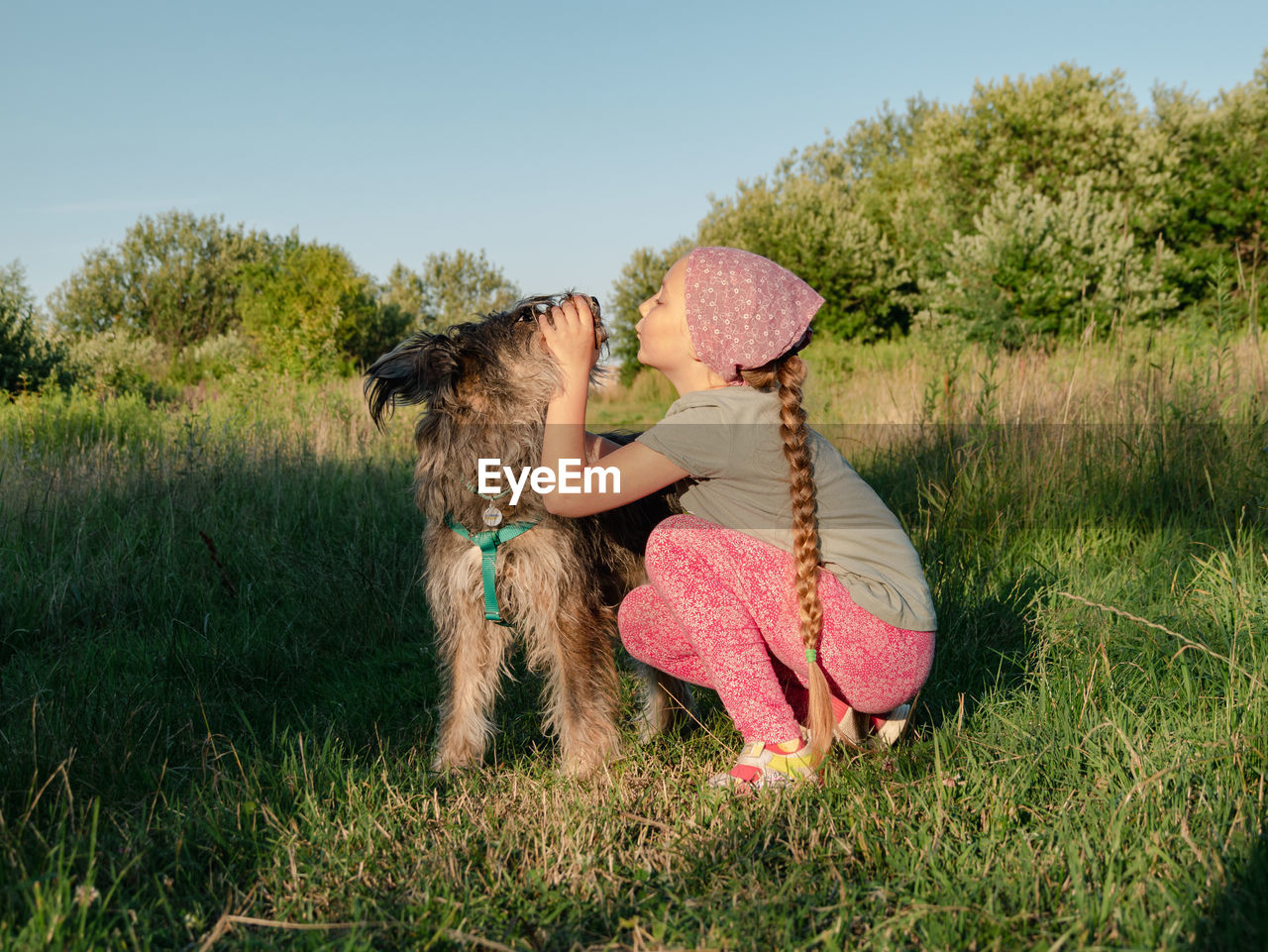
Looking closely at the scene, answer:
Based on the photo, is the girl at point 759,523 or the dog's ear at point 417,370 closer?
the girl at point 759,523

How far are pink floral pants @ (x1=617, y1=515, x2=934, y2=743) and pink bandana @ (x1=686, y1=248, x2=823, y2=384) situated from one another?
0.61 meters

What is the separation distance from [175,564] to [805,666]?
369 centimetres

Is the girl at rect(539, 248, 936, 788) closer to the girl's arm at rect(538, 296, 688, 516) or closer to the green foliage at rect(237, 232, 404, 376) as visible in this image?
the girl's arm at rect(538, 296, 688, 516)

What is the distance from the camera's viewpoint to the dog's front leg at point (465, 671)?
307 centimetres

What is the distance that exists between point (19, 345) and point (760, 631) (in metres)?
15.2

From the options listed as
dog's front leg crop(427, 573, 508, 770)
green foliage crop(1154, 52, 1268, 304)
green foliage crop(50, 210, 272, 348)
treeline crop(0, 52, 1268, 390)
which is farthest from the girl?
green foliage crop(50, 210, 272, 348)

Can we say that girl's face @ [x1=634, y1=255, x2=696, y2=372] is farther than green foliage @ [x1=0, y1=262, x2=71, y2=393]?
No

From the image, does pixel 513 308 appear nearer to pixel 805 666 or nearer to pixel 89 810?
pixel 805 666

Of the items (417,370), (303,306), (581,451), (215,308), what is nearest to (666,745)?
(581,451)

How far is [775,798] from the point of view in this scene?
8.16ft

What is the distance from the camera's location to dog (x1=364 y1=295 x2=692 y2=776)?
296 centimetres

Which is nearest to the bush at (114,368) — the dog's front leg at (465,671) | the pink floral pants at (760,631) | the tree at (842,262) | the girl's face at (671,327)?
the dog's front leg at (465,671)

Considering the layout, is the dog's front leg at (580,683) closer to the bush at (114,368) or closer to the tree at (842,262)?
the bush at (114,368)

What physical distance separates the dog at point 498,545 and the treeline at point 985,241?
9.58 metres
